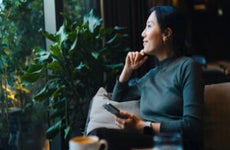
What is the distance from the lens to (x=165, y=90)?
5.89 feet

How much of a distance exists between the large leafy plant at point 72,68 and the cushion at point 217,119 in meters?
0.80

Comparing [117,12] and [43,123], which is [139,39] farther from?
[43,123]

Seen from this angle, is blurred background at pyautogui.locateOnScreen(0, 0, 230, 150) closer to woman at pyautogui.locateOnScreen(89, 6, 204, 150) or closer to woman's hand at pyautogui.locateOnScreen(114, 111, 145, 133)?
woman at pyautogui.locateOnScreen(89, 6, 204, 150)

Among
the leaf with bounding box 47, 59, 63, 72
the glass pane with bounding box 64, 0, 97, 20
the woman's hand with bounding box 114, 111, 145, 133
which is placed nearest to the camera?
the woman's hand with bounding box 114, 111, 145, 133

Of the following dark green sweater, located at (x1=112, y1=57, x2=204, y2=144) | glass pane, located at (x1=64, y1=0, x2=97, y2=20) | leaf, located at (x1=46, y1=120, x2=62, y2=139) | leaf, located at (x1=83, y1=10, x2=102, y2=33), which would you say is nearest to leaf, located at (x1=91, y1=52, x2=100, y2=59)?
leaf, located at (x1=83, y1=10, x2=102, y2=33)

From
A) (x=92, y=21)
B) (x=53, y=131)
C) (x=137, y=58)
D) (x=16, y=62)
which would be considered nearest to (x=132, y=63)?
(x=137, y=58)

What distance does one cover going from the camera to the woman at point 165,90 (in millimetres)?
1634

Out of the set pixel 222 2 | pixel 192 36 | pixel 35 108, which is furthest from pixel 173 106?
pixel 222 2

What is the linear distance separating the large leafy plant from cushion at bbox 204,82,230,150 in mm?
799

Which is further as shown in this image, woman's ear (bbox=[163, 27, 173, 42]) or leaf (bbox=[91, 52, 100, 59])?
leaf (bbox=[91, 52, 100, 59])

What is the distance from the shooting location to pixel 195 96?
164cm

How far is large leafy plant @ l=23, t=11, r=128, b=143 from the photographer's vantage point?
230 centimetres

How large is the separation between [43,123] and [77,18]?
894mm

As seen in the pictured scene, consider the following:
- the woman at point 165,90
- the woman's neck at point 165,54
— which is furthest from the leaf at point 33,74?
the woman's neck at point 165,54
